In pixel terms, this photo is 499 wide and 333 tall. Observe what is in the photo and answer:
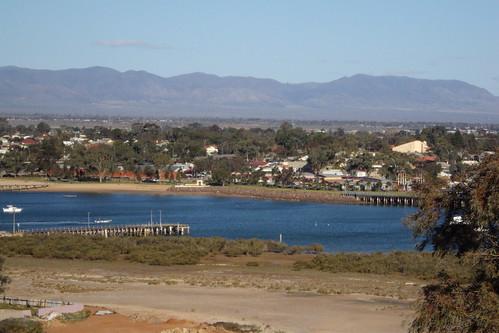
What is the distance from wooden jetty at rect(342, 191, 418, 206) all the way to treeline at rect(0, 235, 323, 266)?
113 ft

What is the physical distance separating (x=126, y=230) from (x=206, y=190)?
3226cm

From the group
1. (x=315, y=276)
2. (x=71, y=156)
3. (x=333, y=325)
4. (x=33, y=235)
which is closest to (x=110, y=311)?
(x=333, y=325)

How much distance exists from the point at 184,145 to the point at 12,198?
35569mm

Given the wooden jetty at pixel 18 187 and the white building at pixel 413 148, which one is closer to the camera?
the wooden jetty at pixel 18 187

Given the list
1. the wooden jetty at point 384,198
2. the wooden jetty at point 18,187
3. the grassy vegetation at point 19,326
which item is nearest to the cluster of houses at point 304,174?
the wooden jetty at point 384,198

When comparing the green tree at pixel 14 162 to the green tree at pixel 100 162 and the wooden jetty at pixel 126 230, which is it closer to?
the green tree at pixel 100 162

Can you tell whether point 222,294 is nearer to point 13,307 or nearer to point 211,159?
point 13,307

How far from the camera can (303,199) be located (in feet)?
277

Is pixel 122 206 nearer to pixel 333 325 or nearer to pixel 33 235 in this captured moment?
pixel 33 235

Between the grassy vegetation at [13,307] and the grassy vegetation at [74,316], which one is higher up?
the grassy vegetation at [74,316]

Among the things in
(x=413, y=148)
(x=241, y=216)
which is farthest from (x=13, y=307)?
(x=413, y=148)

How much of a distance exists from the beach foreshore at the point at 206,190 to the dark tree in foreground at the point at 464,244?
217ft

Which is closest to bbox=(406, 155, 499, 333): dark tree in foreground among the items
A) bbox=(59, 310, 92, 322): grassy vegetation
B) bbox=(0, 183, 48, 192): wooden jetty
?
bbox=(59, 310, 92, 322): grassy vegetation

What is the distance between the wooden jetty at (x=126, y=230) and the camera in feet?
179
